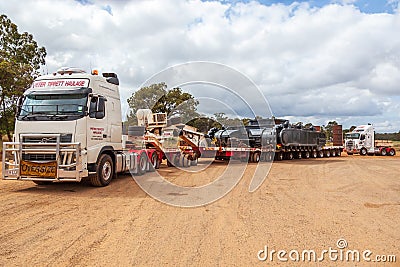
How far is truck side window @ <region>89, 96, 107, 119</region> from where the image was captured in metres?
9.98

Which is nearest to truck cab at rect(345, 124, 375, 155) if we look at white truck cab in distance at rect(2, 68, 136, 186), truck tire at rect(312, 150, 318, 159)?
truck tire at rect(312, 150, 318, 159)

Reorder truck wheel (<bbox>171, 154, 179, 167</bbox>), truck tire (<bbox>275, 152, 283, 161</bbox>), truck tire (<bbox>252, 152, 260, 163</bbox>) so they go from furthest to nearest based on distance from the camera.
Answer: truck tire (<bbox>275, 152, 283, 161</bbox>), truck tire (<bbox>252, 152, 260, 163</bbox>), truck wheel (<bbox>171, 154, 179, 167</bbox>)

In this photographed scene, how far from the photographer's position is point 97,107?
10.1 m

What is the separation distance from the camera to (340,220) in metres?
6.77

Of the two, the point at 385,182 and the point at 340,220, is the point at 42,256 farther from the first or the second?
the point at 385,182

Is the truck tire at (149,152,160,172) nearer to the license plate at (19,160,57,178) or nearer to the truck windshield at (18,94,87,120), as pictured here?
the truck windshield at (18,94,87,120)

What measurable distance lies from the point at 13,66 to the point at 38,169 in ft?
48.6

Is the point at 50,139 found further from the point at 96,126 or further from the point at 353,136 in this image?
the point at 353,136

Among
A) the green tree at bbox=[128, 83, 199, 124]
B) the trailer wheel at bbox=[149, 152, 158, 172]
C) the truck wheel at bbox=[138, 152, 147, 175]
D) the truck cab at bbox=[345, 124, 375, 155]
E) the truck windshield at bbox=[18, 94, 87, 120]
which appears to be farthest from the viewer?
the truck cab at bbox=[345, 124, 375, 155]

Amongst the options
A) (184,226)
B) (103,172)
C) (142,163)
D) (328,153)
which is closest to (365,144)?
(328,153)

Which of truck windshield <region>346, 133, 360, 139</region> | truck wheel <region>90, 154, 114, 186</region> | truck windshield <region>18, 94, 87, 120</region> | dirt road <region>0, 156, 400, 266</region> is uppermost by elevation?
truck windshield <region>346, 133, 360, 139</region>

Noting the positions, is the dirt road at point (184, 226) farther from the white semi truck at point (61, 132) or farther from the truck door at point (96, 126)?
the truck door at point (96, 126)

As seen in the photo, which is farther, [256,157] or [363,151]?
[363,151]

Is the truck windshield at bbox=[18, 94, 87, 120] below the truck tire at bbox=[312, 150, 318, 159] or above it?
above
